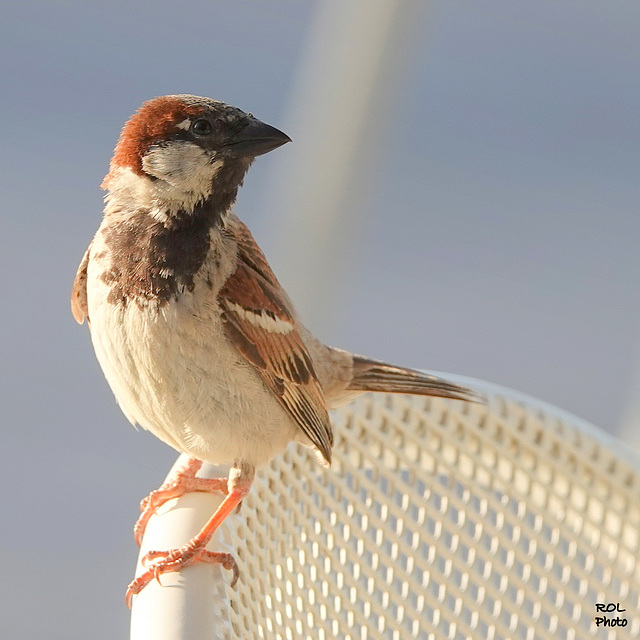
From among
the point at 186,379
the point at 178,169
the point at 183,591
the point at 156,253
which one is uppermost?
the point at 178,169

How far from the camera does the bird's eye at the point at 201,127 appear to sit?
1141mm

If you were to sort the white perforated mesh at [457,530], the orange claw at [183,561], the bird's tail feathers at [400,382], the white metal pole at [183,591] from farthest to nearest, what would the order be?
the bird's tail feathers at [400,382] < the white perforated mesh at [457,530] < the orange claw at [183,561] < the white metal pole at [183,591]

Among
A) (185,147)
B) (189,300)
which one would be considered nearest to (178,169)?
(185,147)

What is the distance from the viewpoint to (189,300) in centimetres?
114

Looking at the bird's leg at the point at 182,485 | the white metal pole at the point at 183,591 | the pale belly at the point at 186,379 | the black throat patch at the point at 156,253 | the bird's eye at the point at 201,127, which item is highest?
the bird's eye at the point at 201,127

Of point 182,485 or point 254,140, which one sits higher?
point 254,140

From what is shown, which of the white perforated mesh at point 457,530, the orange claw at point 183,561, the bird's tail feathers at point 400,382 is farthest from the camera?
the bird's tail feathers at point 400,382

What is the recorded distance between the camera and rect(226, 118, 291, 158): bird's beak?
3.79ft

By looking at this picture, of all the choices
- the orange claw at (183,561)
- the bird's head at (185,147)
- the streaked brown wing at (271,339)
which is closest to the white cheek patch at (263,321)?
the streaked brown wing at (271,339)

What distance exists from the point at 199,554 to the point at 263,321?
1.03 feet

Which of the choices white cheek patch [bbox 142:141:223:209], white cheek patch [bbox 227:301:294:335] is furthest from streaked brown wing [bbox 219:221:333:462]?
white cheek patch [bbox 142:141:223:209]

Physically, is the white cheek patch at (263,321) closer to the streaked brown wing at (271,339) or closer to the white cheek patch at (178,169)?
the streaked brown wing at (271,339)

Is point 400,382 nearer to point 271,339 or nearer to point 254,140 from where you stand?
point 271,339

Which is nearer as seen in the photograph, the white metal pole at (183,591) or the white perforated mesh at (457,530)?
the white metal pole at (183,591)
